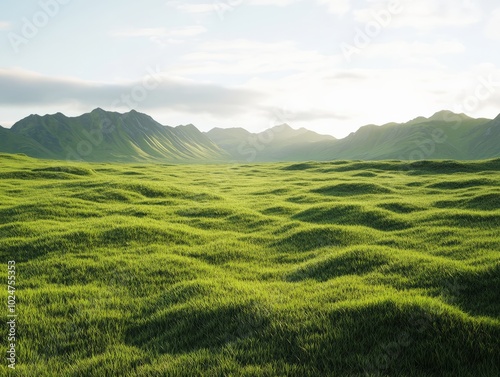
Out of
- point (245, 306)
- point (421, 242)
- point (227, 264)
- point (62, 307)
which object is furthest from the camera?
point (421, 242)

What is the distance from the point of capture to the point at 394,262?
1127 cm

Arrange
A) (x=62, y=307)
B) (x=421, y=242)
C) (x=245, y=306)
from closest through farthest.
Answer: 1. (x=245, y=306)
2. (x=62, y=307)
3. (x=421, y=242)

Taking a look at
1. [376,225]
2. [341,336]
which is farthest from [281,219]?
[341,336]

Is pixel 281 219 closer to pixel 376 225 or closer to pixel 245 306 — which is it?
pixel 376 225

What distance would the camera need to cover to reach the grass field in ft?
20.4

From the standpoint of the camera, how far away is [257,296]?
897 centimetres

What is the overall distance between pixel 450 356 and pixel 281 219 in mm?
16194

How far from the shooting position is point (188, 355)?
6.57 m

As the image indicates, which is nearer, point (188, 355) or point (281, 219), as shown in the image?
point (188, 355)

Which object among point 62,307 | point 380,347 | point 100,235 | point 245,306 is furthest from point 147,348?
point 100,235

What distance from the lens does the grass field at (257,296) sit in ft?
20.4

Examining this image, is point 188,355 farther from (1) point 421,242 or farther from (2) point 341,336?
(1) point 421,242

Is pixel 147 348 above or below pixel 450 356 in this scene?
below

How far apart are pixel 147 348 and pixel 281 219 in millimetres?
15469
